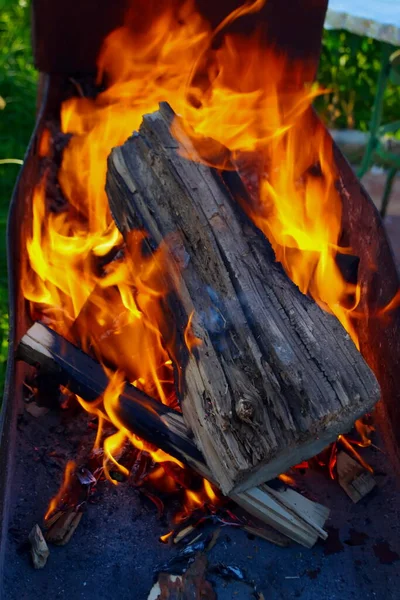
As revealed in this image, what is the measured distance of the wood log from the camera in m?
1.80

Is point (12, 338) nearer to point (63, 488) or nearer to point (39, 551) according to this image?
point (63, 488)

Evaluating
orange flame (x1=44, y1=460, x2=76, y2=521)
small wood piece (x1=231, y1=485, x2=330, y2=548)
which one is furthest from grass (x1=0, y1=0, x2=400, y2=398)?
small wood piece (x1=231, y1=485, x2=330, y2=548)

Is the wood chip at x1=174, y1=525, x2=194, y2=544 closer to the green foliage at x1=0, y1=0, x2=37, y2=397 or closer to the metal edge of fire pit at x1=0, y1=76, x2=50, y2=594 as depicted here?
the metal edge of fire pit at x1=0, y1=76, x2=50, y2=594

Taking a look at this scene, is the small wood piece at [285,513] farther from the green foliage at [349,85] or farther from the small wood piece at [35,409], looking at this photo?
the green foliage at [349,85]

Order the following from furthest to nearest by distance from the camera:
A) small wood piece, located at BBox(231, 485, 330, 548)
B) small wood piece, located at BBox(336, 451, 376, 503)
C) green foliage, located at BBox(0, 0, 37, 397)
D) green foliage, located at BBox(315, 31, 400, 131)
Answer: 1. green foliage, located at BBox(315, 31, 400, 131)
2. green foliage, located at BBox(0, 0, 37, 397)
3. small wood piece, located at BBox(336, 451, 376, 503)
4. small wood piece, located at BBox(231, 485, 330, 548)

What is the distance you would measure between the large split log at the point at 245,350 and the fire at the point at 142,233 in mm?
91

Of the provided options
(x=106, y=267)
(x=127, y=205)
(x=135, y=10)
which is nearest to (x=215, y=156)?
(x=127, y=205)

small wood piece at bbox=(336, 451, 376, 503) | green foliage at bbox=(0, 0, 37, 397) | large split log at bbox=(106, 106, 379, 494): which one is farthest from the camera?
green foliage at bbox=(0, 0, 37, 397)

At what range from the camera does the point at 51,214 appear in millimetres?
2744

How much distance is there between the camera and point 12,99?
4613 millimetres

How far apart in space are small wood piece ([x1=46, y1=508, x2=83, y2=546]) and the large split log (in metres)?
0.42

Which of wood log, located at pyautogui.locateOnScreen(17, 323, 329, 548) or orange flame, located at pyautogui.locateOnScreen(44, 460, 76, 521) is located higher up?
wood log, located at pyautogui.locateOnScreen(17, 323, 329, 548)

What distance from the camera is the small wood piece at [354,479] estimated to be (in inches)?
78.2

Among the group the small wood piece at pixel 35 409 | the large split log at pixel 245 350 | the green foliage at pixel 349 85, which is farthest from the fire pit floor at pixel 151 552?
the green foliage at pixel 349 85
